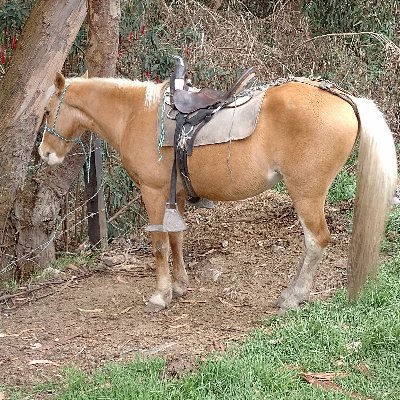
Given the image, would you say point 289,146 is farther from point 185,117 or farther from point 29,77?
point 29,77

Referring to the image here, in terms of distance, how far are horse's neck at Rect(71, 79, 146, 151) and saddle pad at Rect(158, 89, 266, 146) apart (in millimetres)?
432

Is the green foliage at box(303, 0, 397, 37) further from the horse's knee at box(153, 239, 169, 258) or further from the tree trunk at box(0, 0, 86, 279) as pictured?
the horse's knee at box(153, 239, 169, 258)

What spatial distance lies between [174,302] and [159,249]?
48 cm

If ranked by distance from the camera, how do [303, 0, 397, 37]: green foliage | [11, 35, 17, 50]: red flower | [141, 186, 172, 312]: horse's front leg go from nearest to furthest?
1. [141, 186, 172, 312]: horse's front leg
2. [11, 35, 17, 50]: red flower
3. [303, 0, 397, 37]: green foliage

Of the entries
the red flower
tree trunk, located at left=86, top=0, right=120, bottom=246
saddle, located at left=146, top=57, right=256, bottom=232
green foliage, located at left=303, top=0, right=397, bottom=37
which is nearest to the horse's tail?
saddle, located at left=146, top=57, right=256, bottom=232

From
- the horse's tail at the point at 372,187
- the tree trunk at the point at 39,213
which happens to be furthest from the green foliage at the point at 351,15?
the horse's tail at the point at 372,187

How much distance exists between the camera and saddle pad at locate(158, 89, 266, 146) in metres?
4.36

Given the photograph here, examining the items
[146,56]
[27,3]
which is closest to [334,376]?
[146,56]

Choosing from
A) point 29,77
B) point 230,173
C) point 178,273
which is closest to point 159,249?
point 178,273

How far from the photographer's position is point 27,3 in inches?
286

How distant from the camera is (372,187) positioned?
162 inches

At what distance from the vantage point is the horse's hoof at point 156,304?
4879 millimetres

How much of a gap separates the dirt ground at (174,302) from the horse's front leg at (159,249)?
0.31 ft

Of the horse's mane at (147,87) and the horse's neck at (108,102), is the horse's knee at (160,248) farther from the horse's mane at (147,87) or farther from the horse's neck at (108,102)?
the horse's mane at (147,87)
